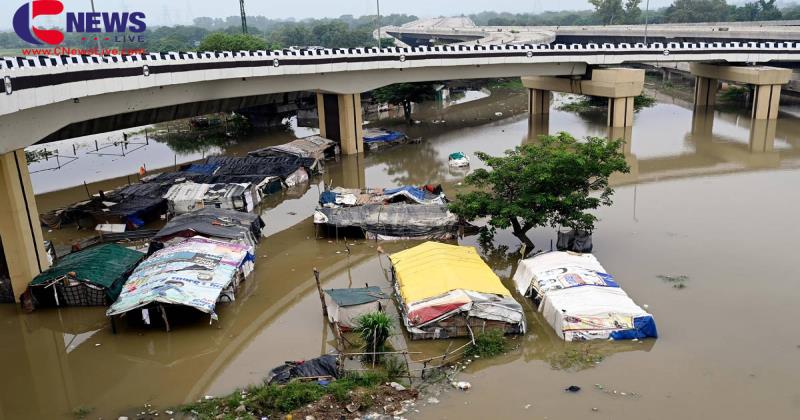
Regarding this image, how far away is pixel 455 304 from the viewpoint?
14.5m

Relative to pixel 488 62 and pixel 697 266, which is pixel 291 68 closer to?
pixel 488 62

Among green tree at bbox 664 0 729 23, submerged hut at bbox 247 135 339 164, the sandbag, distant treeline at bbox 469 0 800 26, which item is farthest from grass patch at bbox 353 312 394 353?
green tree at bbox 664 0 729 23

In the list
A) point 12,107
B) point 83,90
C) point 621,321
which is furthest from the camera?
point 83,90

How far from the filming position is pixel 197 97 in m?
29.9

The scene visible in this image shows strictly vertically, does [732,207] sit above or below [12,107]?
below

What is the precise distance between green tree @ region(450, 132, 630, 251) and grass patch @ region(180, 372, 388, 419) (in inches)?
313

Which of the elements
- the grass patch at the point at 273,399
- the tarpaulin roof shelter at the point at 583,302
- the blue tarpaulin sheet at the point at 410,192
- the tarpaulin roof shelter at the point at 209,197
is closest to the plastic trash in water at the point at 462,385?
the grass patch at the point at 273,399

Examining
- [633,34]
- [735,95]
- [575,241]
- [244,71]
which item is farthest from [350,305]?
[633,34]

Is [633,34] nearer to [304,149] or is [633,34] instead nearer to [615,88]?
[615,88]

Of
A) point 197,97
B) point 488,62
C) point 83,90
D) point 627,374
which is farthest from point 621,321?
point 488,62

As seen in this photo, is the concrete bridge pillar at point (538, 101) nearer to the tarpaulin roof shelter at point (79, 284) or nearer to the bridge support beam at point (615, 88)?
the bridge support beam at point (615, 88)

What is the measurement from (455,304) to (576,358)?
8.89ft

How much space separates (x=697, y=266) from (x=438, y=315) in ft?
27.2

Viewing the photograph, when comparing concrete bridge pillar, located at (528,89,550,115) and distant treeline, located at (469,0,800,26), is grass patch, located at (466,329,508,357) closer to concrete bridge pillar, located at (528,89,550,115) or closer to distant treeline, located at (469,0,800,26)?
concrete bridge pillar, located at (528,89,550,115)
